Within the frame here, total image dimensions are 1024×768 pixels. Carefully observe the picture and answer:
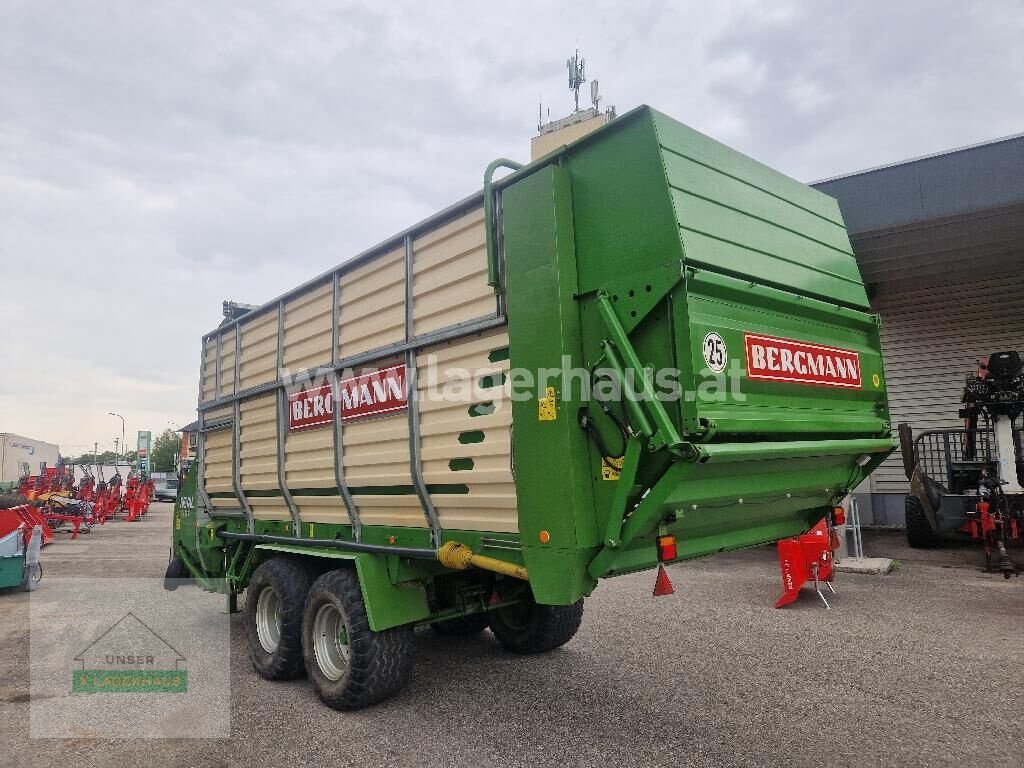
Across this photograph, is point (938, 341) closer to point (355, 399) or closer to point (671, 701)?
point (671, 701)

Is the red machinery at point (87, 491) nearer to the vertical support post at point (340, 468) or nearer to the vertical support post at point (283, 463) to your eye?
the vertical support post at point (283, 463)

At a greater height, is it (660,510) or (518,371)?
(518,371)

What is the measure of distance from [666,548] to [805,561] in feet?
15.6

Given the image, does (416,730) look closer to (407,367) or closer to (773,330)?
(407,367)

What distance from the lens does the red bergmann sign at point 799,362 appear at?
3.16 m

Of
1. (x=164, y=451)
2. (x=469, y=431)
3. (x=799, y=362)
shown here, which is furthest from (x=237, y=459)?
(x=164, y=451)

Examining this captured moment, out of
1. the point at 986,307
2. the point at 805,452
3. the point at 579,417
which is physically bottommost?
the point at 805,452

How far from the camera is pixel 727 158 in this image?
350 centimetres

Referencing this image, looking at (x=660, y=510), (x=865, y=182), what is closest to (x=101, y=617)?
(x=660, y=510)

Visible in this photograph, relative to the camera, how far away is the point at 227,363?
626 cm

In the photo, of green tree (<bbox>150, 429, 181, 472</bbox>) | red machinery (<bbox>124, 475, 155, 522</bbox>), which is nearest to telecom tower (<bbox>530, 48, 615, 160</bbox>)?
red machinery (<bbox>124, 475, 155, 522</bbox>)

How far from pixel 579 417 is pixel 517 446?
1.27 feet

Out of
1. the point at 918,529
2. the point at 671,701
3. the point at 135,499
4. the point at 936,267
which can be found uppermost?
the point at 936,267

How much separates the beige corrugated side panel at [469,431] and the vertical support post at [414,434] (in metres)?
0.04
